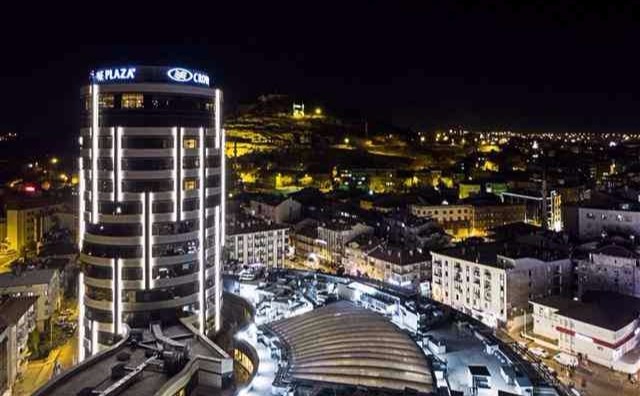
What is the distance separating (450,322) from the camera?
135 ft

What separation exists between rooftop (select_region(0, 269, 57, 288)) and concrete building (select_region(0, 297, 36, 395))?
3.24 m

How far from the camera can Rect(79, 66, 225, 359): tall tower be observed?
127 feet

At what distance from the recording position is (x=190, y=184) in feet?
133

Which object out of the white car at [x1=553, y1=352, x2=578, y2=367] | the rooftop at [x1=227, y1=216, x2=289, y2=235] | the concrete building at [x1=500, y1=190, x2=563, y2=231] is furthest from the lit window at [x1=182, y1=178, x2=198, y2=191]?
the concrete building at [x1=500, y1=190, x2=563, y2=231]

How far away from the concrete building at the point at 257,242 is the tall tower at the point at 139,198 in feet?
107

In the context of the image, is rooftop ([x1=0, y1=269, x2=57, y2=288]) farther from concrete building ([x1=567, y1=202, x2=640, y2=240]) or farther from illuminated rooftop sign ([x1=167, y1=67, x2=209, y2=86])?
concrete building ([x1=567, y1=202, x2=640, y2=240])

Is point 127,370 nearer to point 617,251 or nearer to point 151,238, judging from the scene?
point 151,238

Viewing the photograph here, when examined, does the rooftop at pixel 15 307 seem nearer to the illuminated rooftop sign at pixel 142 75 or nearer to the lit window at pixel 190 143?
the lit window at pixel 190 143

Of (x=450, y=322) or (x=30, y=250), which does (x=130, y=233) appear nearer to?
(x=450, y=322)

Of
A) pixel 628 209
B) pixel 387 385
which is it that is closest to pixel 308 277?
pixel 387 385

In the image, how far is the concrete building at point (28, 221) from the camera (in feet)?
291

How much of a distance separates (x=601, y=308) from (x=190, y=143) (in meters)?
37.9

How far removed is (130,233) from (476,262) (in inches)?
1348

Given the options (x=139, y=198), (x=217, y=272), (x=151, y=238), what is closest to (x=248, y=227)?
(x=217, y=272)
